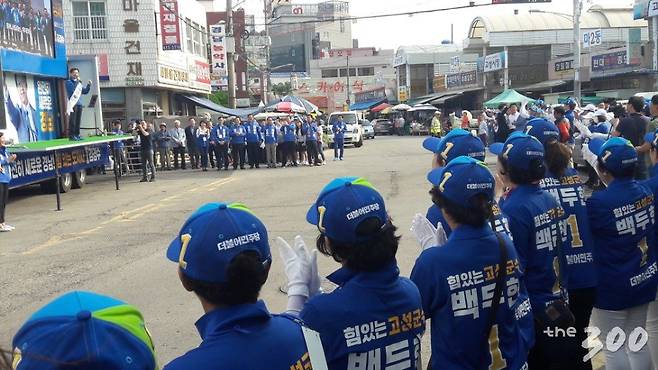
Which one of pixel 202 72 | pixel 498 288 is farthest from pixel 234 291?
pixel 202 72

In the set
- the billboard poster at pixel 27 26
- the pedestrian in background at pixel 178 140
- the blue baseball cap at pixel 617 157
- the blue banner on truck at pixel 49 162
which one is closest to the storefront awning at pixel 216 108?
the pedestrian in background at pixel 178 140

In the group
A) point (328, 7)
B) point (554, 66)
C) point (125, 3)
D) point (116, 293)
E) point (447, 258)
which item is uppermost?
point (328, 7)

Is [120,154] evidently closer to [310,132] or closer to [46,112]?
[46,112]

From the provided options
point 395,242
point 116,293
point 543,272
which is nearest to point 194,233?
point 395,242

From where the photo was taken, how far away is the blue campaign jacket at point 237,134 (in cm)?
2333

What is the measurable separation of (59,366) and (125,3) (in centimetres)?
3102

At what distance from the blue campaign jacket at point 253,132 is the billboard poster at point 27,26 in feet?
22.9

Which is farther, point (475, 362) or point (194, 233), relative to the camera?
point (475, 362)

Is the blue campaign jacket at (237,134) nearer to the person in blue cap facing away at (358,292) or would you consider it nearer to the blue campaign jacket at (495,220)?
the blue campaign jacket at (495,220)

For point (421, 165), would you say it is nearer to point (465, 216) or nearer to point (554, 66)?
point (465, 216)

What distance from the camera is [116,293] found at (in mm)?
7469

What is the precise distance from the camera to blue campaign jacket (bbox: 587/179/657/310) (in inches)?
167

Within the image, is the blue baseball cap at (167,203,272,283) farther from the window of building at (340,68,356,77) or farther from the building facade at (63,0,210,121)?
the window of building at (340,68,356,77)

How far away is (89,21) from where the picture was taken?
3006 centimetres
